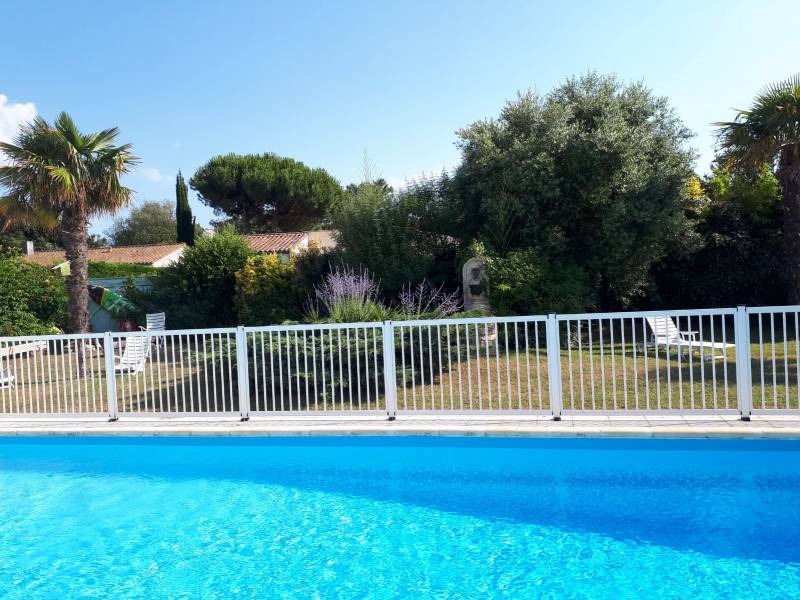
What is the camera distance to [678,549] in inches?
169

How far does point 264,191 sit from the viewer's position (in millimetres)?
31484

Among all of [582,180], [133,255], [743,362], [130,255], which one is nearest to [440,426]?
[743,362]

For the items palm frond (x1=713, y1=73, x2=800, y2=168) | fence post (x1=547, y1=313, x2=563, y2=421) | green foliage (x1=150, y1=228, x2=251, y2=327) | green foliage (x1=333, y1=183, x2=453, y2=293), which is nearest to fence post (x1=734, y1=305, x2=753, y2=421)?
fence post (x1=547, y1=313, x2=563, y2=421)

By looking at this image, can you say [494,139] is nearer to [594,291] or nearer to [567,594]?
[594,291]

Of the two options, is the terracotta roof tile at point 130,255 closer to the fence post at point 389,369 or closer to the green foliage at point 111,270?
the green foliage at point 111,270

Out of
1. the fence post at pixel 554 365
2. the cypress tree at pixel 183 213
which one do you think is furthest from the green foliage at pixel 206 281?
the cypress tree at pixel 183 213

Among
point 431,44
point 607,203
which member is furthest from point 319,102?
point 607,203

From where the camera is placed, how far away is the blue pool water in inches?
159

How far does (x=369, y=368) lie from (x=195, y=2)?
24.9ft

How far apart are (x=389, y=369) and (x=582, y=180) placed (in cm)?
824

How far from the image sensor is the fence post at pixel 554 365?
636cm

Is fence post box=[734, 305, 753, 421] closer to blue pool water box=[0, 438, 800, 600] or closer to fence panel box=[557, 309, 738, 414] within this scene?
fence panel box=[557, 309, 738, 414]

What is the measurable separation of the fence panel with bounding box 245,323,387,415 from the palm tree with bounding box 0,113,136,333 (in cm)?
599

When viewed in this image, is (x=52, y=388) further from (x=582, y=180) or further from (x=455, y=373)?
(x=582, y=180)
